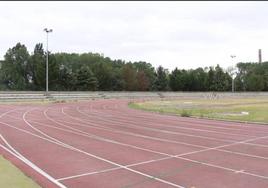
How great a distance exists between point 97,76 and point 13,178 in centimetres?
9072

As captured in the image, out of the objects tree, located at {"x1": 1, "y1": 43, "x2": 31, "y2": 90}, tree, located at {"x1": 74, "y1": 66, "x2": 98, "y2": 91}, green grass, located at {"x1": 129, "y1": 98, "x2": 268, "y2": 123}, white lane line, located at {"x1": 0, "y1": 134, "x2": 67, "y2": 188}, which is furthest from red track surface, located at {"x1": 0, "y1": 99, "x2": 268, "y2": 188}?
tree, located at {"x1": 1, "y1": 43, "x2": 31, "y2": 90}

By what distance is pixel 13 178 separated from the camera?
862 cm

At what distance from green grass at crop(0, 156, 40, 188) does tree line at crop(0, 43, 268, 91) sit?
77.7 meters

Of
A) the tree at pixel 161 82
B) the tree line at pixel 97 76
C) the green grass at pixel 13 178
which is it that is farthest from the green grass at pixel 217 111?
the tree at pixel 161 82

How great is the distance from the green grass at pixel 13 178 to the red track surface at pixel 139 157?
29cm

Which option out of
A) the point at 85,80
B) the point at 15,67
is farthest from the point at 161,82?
the point at 15,67

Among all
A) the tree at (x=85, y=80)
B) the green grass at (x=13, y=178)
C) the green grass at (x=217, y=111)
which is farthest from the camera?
the tree at (x=85, y=80)

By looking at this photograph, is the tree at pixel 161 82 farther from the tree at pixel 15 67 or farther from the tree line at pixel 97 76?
the tree at pixel 15 67

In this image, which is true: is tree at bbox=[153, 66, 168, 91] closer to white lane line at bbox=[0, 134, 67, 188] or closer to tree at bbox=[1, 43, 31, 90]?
tree at bbox=[1, 43, 31, 90]

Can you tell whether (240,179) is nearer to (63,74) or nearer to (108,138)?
(108,138)

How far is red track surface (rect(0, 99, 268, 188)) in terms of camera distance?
29.2 feet

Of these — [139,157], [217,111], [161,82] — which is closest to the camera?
[139,157]

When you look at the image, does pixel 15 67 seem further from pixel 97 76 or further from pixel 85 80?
pixel 97 76

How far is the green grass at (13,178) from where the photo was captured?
802 cm
